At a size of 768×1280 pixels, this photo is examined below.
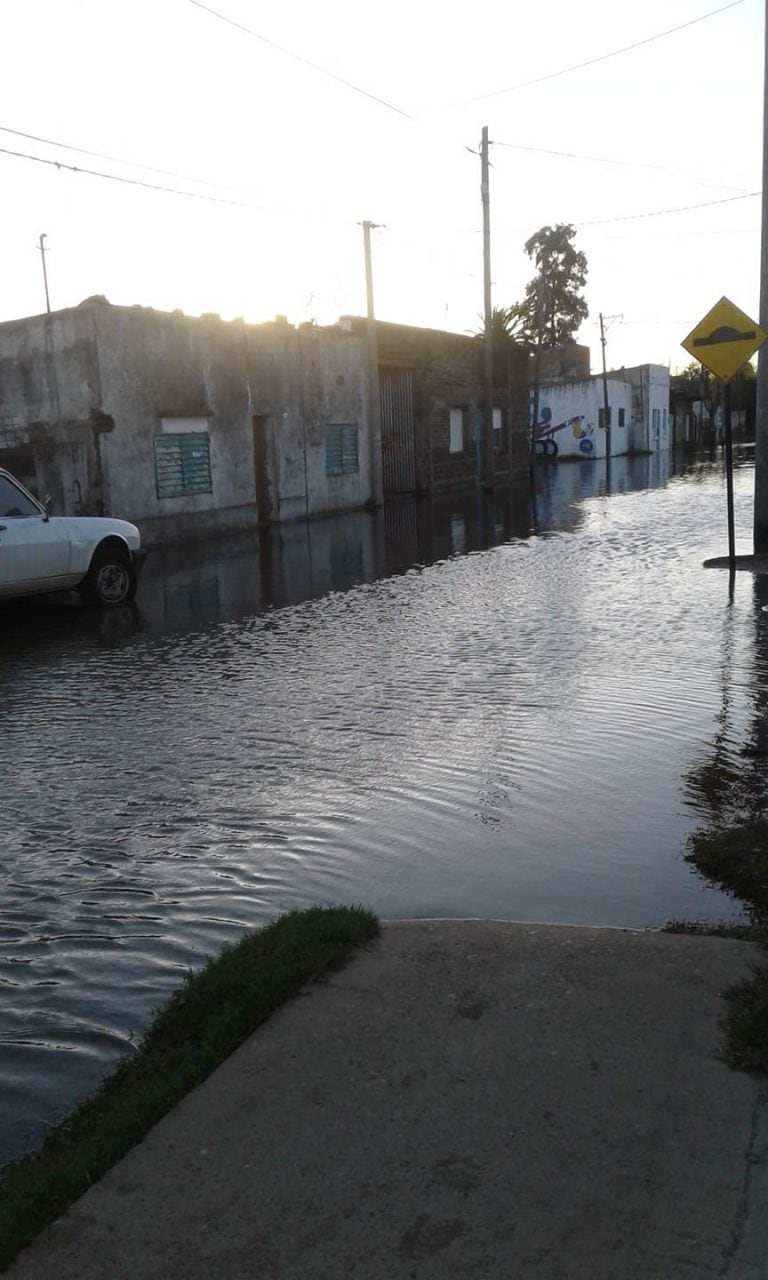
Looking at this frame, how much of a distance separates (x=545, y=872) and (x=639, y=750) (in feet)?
6.67

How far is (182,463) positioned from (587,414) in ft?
147

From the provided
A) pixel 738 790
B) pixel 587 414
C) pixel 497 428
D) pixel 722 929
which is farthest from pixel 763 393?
pixel 587 414

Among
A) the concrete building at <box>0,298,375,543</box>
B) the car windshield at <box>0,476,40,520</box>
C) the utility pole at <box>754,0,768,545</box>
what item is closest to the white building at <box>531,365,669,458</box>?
the concrete building at <box>0,298,375,543</box>

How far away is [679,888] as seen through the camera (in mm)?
4762

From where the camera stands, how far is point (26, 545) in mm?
12578

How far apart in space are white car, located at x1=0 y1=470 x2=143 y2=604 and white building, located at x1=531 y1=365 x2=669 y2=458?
1999 inches

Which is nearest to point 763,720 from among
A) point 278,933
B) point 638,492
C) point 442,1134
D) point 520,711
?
point 520,711

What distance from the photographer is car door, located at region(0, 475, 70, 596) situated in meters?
12.4

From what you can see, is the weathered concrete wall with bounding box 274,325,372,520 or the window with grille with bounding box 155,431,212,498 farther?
the weathered concrete wall with bounding box 274,325,372,520

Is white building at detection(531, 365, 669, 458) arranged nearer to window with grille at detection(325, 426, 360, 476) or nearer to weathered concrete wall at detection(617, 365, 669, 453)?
weathered concrete wall at detection(617, 365, 669, 453)

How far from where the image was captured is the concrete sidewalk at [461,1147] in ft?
8.21

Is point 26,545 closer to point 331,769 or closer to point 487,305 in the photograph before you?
point 331,769

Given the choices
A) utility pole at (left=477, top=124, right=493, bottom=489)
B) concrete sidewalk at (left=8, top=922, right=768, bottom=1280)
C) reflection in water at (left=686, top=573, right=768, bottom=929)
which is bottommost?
reflection in water at (left=686, top=573, right=768, bottom=929)

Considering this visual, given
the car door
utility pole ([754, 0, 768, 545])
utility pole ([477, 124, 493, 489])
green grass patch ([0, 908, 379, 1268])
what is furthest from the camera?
utility pole ([477, 124, 493, 489])
